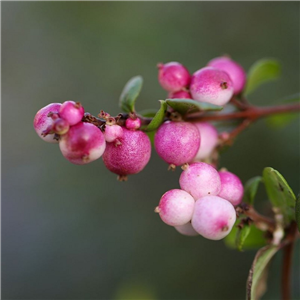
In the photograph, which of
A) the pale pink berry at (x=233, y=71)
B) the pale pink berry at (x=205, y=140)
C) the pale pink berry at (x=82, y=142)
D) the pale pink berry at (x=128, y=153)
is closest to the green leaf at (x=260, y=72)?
the pale pink berry at (x=233, y=71)

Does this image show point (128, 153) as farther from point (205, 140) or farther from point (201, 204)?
point (205, 140)

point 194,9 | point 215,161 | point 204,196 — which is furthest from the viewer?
point 194,9

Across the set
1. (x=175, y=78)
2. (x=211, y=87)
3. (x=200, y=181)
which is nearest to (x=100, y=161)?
(x=175, y=78)

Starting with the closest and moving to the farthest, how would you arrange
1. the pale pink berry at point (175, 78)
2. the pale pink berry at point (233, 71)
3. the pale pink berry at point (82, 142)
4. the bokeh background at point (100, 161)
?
the pale pink berry at point (82, 142), the pale pink berry at point (175, 78), the pale pink berry at point (233, 71), the bokeh background at point (100, 161)

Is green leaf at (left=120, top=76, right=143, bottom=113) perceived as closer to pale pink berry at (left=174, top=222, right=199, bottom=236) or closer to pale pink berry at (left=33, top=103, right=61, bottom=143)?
pale pink berry at (left=33, top=103, right=61, bottom=143)

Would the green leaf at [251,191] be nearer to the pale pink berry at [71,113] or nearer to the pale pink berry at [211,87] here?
the pale pink berry at [211,87]

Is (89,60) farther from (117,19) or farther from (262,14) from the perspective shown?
(262,14)

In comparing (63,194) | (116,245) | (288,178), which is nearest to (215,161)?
(288,178)
